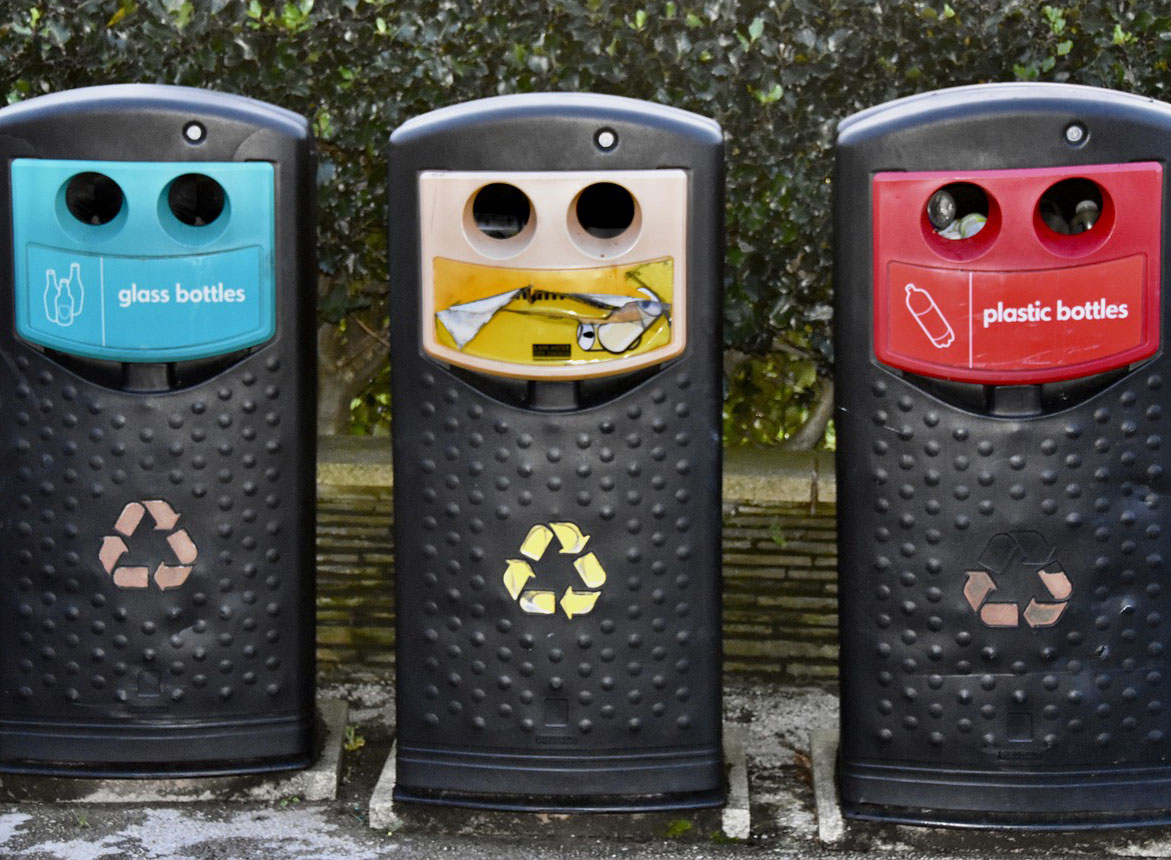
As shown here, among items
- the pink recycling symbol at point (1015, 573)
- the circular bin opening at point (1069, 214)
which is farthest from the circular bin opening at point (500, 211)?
the pink recycling symbol at point (1015, 573)

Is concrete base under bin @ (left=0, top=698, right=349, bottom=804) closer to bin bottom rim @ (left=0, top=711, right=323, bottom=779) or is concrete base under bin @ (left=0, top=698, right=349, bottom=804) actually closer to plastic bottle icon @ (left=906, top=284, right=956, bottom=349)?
bin bottom rim @ (left=0, top=711, right=323, bottom=779)

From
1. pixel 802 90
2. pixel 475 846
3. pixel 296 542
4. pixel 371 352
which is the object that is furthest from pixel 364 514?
pixel 802 90

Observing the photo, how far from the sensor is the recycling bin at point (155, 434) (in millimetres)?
2668

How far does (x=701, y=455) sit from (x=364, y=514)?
1.21m

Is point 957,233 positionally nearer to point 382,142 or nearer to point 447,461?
point 447,461

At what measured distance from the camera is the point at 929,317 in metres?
2.53

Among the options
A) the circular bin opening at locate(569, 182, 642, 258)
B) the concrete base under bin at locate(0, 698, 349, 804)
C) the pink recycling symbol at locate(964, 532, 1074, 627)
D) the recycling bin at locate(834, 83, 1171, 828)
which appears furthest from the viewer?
the concrete base under bin at locate(0, 698, 349, 804)

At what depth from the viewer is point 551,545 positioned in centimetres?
268

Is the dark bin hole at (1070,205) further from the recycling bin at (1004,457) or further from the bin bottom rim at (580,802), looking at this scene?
the bin bottom rim at (580,802)

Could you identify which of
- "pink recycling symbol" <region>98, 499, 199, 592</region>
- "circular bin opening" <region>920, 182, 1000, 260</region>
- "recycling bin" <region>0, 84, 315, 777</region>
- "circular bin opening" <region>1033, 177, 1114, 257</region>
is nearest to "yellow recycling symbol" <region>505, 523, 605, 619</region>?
"recycling bin" <region>0, 84, 315, 777</region>

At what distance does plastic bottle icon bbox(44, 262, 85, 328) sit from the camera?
2.68 metres

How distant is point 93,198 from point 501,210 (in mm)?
779

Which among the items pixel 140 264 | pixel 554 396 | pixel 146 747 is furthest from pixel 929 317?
pixel 146 747

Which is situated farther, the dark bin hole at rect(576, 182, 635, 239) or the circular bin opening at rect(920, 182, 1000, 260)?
the dark bin hole at rect(576, 182, 635, 239)
